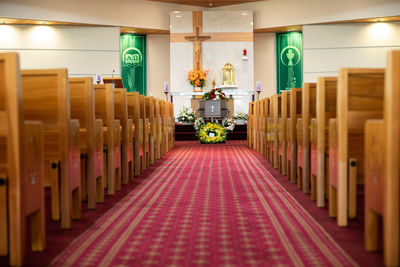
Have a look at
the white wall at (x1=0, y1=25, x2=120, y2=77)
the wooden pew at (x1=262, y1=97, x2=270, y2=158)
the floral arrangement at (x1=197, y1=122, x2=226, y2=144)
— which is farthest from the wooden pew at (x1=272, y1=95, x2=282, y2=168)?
the white wall at (x1=0, y1=25, x2=120, y2=77)

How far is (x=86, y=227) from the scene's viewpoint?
91.4 inches

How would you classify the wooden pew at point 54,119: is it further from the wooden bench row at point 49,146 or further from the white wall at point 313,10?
the white wall at point 313,10

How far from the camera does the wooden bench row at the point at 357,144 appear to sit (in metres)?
1.58

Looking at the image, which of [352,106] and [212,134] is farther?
[212,134]

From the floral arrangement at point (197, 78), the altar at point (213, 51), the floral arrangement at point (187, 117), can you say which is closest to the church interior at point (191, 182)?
the floral arrangement at point (187, 117)

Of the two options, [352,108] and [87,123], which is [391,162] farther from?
[87,123]

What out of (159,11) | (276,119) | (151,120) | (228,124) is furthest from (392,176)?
(159,11)

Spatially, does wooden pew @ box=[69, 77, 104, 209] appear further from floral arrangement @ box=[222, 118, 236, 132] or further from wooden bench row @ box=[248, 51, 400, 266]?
floral arrangement @ box=[222, 118, 236, 132]

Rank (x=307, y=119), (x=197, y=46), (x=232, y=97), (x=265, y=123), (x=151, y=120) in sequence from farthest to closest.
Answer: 1. (x=197, y=46)
2. (x=232, y=97)
3. (x=265, y=123)
4. (x=151, y=120)
5. (x=307, y=119)

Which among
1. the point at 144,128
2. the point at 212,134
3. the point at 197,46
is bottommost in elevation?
the point at 212,134

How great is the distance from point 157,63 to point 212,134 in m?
5.08

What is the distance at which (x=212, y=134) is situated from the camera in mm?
9031

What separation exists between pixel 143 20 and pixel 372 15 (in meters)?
6.16

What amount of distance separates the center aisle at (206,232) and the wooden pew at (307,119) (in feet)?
0.75
